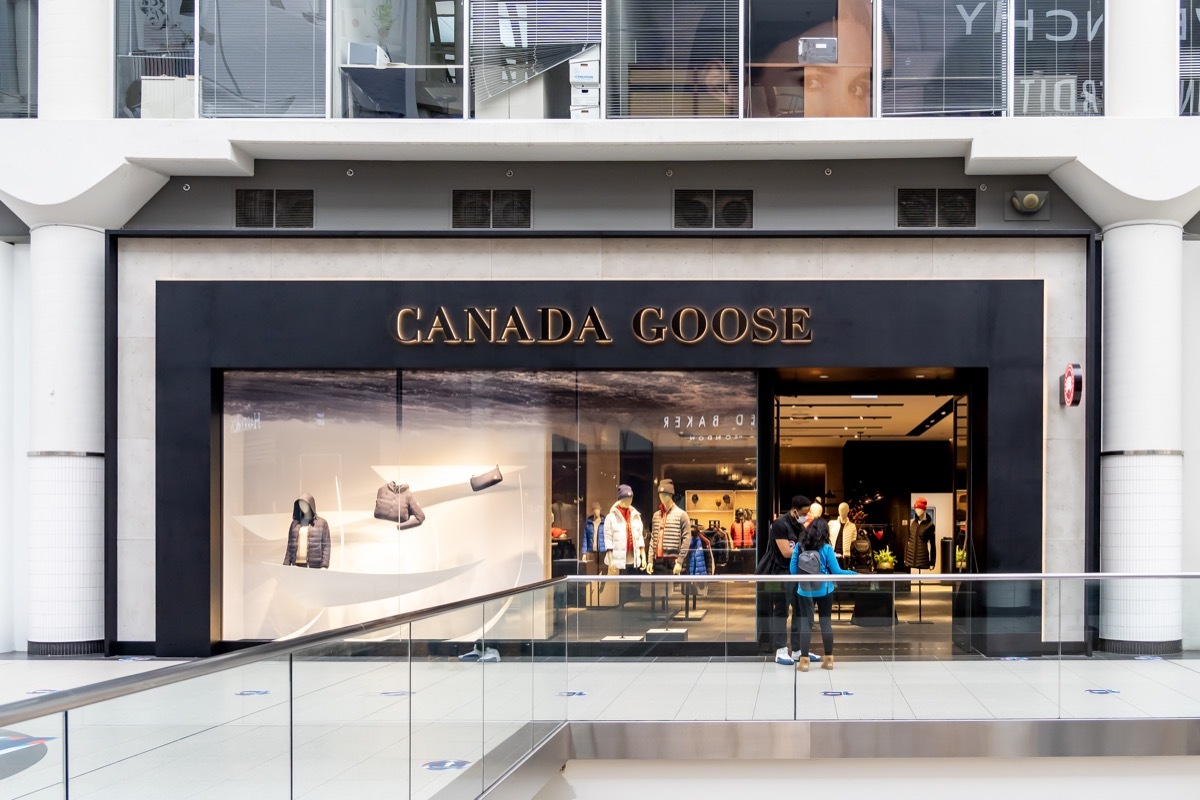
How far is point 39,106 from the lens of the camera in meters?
11.9

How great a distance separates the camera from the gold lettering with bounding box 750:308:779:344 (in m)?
12.0

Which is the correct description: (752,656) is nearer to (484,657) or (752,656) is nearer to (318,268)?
(484,657)

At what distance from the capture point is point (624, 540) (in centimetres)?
1233

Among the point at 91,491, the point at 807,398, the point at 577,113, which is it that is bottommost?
the point at 91,491

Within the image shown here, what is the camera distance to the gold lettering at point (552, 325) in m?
12.1

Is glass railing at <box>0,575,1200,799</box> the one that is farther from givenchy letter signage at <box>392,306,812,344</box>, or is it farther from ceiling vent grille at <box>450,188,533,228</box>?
ceiling vent grille at <box>450,188,533,228</box>

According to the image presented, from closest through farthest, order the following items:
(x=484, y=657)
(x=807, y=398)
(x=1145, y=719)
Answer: (x=484, y=657), (x=1145, y=719), (x=807, y=398)

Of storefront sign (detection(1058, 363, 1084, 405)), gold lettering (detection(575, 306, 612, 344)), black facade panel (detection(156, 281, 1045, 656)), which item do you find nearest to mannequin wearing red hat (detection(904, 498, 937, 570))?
black facade panel (detection(156, 281, 1045, 656))

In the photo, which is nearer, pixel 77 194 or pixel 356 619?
pixel 77 194

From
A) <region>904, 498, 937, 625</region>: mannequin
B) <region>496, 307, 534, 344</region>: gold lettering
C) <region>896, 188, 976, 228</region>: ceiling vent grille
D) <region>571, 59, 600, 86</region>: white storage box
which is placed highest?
<region>571, 59, 600, 86</region>: white storage box

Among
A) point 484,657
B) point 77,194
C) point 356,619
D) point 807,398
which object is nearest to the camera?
point 484,657

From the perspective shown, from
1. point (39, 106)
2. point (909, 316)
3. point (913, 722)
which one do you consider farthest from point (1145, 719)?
point (39, 106)

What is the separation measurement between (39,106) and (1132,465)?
1151cm

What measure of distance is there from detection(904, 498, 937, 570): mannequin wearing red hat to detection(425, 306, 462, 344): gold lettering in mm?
7940
